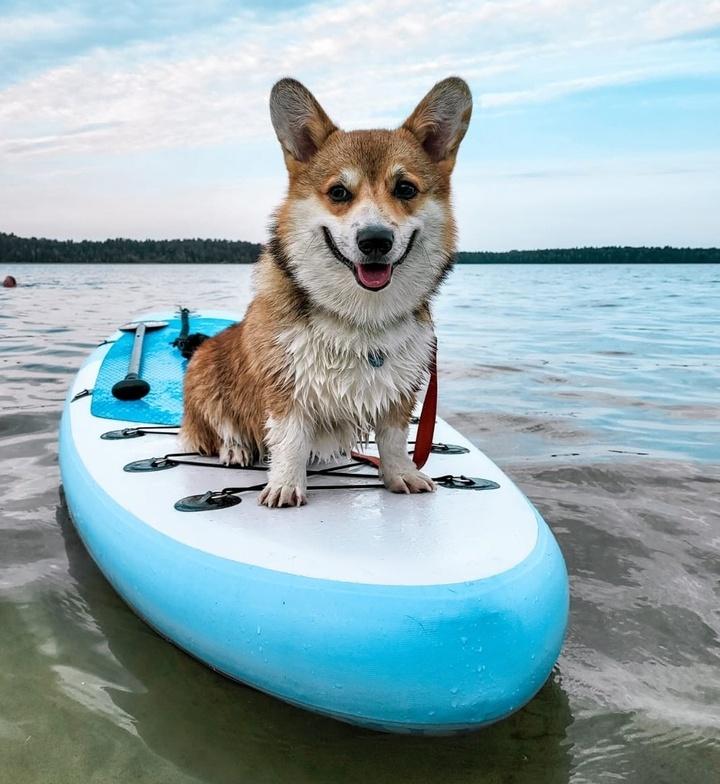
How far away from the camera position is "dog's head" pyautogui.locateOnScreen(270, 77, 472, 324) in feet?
9.73

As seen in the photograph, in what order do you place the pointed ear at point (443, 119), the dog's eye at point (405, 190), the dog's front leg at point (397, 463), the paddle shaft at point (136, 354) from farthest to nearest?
the paddle shaft at point (136, 354) < the dog's front leg at point (397, 463) < the pointed ear at point (443, 119) < the dog's eye at point (405, 190)

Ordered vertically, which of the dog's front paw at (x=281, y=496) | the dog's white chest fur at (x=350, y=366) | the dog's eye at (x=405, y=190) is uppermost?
the dog's eye at (x=405, y=190)

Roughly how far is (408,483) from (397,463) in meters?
0.11

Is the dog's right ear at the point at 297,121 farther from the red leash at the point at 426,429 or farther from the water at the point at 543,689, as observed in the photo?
the water at the point at 543,689

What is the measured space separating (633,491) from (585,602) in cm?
189

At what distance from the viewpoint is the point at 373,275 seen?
2.96 metres

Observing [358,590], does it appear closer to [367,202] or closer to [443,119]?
[367,202]

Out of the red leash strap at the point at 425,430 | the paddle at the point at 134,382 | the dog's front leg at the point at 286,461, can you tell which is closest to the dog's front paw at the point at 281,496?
the dog's front leg at the point at 286,461

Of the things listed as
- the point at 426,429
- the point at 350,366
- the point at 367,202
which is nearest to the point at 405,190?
the point at 367,202

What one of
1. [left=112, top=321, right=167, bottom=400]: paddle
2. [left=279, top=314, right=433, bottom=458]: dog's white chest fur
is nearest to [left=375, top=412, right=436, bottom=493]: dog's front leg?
[left=279, top=314, right=433, bottom=458]: dog's white chest fur

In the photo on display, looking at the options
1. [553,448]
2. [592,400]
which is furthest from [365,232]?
[592,400]

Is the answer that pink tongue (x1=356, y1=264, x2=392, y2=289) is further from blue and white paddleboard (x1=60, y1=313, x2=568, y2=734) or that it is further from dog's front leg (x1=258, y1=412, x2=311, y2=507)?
blue and white paddleboard (x1=60, y1=313, x2=568, y2=734)

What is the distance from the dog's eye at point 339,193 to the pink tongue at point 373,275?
12.2 inches

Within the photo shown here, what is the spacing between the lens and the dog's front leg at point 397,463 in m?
3.51
